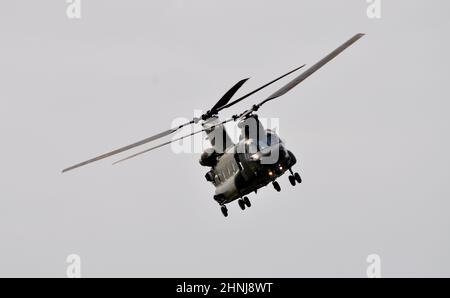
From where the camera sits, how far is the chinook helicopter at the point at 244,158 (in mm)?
65688

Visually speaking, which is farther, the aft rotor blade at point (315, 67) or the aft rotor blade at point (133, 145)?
the aft rotor blade at point (133, 145)

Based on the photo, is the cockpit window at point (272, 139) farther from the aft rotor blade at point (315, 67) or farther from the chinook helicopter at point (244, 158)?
the aft rotor blade at point (315, 67)

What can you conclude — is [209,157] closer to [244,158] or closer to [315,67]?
[244,158]

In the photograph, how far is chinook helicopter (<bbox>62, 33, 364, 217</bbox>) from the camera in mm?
65688

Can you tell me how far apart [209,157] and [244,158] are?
503 cm

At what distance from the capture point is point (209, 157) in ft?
235

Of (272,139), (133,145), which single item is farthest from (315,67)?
(133,145)

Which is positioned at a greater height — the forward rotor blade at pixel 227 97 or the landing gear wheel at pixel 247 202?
the forward rotor blade at pixel 227 97

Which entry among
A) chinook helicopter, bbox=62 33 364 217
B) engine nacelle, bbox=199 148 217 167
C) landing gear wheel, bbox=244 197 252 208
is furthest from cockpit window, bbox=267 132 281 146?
landing gear wheel, bbox=244 197 252 208

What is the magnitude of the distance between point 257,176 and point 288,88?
7729 millimetres

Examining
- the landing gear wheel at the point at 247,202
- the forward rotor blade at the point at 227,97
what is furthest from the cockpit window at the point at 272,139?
the landing gear wheel at the point at 247,202

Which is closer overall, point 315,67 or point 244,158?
point 315,67
